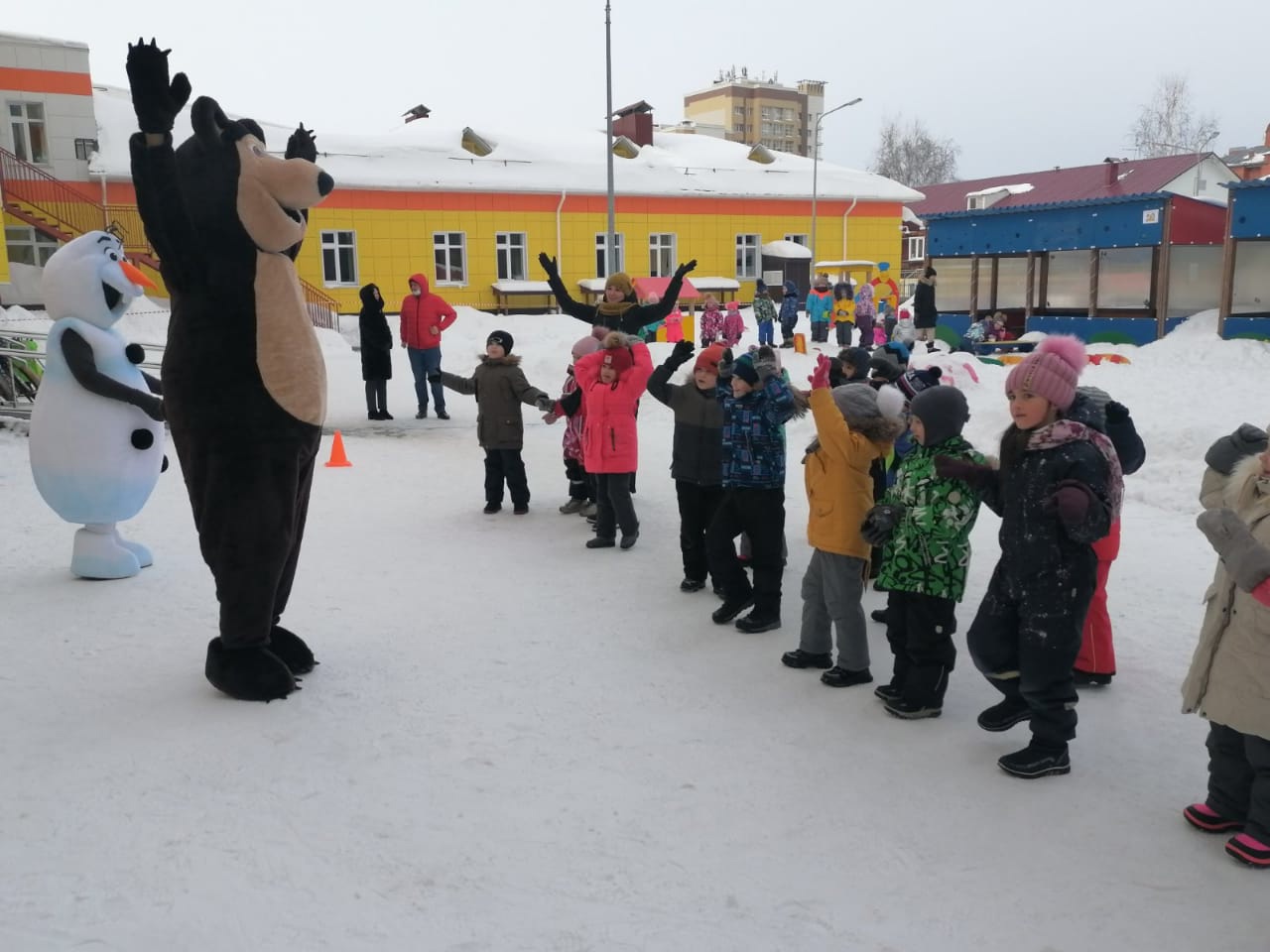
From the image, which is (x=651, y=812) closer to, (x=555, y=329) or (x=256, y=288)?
(x=256, y=288)

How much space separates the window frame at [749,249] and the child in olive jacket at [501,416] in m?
24.3

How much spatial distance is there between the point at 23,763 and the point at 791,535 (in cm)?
491

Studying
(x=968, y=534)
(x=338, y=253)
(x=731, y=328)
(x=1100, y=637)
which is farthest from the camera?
(x=338, y=253)

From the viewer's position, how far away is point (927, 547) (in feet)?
13.1

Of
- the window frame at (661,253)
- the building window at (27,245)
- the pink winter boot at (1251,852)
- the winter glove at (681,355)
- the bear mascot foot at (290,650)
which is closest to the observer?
the pink winter boot at (1251,852)

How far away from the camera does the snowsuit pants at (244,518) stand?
13.4 feet

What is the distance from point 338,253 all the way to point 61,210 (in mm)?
6650

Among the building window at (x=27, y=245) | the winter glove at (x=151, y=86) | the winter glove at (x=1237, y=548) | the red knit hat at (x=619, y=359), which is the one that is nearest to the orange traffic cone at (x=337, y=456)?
the red knit hat at (x=619, y=359)

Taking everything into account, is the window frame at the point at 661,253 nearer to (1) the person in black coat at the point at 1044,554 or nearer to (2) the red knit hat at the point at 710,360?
(2) the red knit hat at the point at 710,360

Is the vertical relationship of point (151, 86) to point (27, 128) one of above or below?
below

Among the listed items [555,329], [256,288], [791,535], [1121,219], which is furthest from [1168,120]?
[256,288]

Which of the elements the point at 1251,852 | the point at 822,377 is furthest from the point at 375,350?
the point at 1251,852

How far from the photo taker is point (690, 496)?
5.83 metres

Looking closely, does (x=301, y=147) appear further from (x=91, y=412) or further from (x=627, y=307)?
(x=627, y=307)
